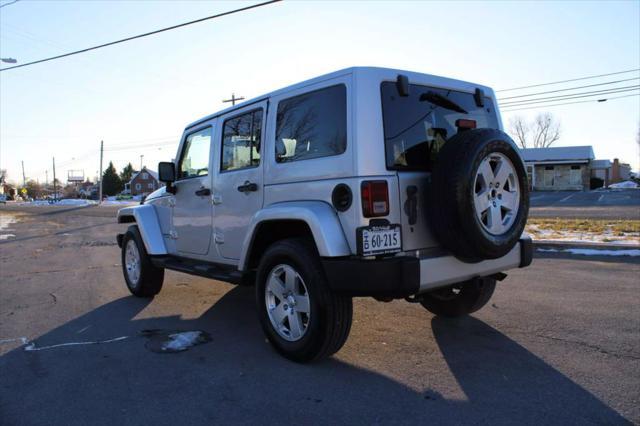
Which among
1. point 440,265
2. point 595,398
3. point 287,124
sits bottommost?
point 595,398

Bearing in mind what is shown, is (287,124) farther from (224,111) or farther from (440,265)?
(440,265)

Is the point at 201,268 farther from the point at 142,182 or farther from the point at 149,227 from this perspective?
the point at 142,182

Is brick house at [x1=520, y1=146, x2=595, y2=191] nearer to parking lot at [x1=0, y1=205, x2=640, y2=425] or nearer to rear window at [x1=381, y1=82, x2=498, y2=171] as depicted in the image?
parking lot at [x1=0, y1=205, x2=640, y2=425]

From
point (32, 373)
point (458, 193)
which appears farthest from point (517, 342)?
point (32, 373)

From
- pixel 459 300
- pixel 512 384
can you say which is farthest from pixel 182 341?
pixel 512 384

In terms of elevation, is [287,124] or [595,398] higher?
[287,124]

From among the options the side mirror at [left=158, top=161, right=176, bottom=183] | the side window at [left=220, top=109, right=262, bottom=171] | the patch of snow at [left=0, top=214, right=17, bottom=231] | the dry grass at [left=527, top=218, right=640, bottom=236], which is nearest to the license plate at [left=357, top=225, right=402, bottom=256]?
the side window at [left=220, top=109, right=262, bottom=171]

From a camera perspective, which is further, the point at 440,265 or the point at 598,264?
the point at 598,264

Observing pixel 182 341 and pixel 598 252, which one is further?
pixel 598 252

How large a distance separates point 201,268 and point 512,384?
3048 millimetres

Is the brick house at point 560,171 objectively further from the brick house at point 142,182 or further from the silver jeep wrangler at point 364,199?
the brick house at point 142,182

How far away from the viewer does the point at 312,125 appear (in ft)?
12.4

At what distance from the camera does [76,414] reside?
3023mm

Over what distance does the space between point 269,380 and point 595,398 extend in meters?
2.15
